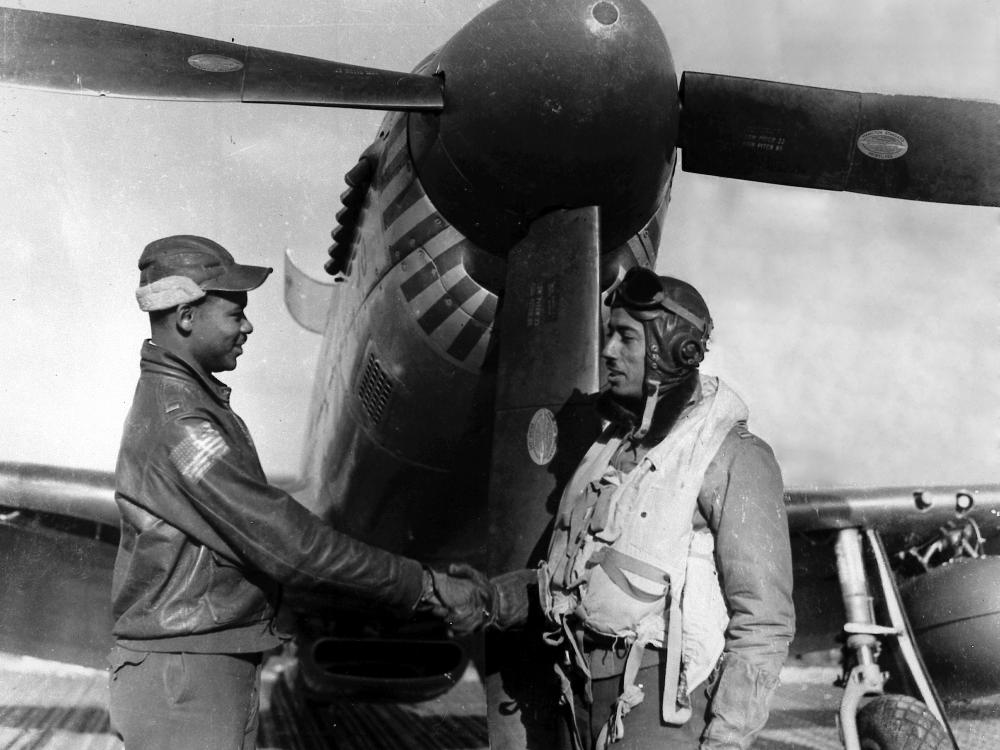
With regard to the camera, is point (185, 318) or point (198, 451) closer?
point (198, 451)

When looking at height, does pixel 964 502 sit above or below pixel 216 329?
below

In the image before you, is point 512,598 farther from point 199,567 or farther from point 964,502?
point 964,502

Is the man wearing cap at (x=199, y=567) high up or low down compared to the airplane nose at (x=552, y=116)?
down

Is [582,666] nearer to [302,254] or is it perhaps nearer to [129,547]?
[129,547]

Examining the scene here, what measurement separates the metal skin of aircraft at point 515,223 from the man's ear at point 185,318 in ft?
3.95

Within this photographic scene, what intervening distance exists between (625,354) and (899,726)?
2578mm

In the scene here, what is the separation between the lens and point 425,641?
628 centimetres

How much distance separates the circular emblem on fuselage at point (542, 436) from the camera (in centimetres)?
309

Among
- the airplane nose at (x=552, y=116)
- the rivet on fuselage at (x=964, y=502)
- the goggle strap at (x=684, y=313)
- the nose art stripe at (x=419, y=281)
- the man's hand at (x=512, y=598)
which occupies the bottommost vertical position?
the man's hand at (x=512, y=598)

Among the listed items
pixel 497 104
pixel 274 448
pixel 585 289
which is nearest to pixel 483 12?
pixel 497 104

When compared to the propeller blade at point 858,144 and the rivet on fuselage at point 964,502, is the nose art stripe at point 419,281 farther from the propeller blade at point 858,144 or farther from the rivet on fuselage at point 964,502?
the rivet on fuselage at point 964,502

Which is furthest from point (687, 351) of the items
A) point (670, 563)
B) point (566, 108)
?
point (566, 108)

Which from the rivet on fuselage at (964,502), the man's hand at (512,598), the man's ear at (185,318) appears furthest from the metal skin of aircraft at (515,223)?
the man's ear at (185,318)

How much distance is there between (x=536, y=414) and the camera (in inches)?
125
